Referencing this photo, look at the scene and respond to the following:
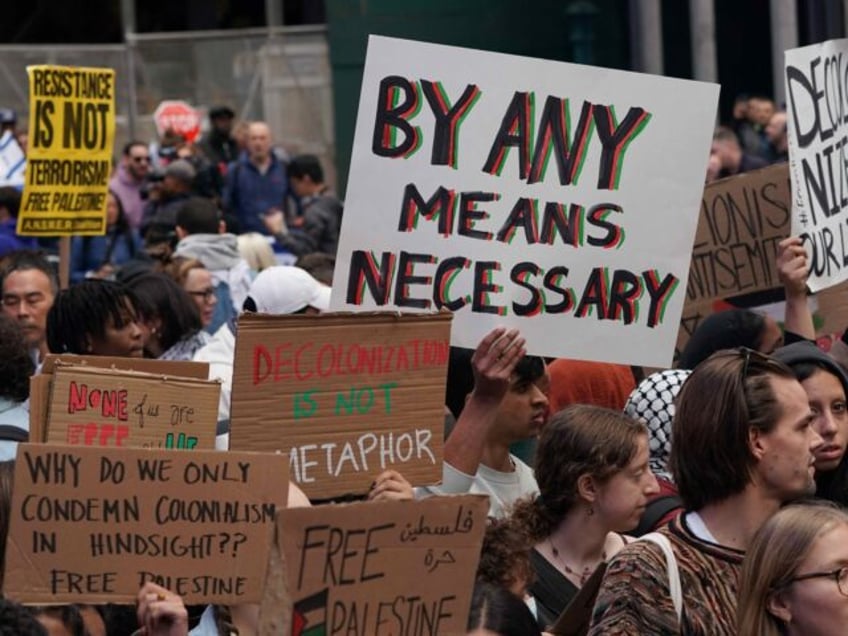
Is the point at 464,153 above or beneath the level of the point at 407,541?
above

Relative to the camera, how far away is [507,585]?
474 centimetres

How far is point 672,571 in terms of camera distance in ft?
13.6

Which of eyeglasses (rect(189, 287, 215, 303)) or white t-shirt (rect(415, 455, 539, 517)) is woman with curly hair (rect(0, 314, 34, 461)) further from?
eyeglasses (rect(189, 287, 215, 303))

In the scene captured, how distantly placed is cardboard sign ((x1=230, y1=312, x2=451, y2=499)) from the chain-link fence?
17690 mm

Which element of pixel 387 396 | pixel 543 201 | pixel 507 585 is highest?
pixel 543 201

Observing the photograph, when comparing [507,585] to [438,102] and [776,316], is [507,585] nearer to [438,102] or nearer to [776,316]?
[438,102]

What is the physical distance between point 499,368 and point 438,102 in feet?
2.77

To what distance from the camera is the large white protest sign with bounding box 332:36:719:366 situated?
571 cm

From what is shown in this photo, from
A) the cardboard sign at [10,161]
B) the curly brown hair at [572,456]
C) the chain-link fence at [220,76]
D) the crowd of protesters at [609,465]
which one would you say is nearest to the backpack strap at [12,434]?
the crowd of protesters at [609,465]

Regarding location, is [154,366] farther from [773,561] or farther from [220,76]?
[220,76]

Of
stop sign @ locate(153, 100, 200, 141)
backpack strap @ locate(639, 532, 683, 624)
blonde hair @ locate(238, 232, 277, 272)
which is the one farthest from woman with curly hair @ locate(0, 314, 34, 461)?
stop sign @ locate(153, 100, 200, 141)

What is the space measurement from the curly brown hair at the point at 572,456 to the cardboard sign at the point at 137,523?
3.41 feet

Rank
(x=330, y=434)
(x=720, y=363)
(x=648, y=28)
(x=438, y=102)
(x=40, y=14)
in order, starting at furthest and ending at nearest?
(x=40, y=14), (x=648, y=28), (x=438, y=102), (x=330, y=434), (x=720, y=363)

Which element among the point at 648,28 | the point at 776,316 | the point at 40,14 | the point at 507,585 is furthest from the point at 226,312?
the point at 40,14
